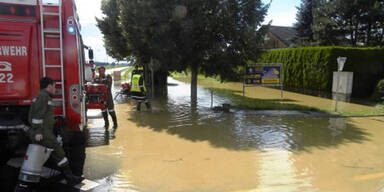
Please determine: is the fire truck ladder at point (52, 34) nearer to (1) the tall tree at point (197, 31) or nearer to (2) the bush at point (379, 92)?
(1) the tall tree at point (197, 31)

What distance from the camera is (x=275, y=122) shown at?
373 inches

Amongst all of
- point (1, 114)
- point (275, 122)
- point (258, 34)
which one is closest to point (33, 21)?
point (1, 114)

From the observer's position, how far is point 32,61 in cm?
474

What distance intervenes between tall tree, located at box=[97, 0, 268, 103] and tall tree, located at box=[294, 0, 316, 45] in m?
20.3

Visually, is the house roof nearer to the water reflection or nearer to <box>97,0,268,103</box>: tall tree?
<box>97,0,268,103</box>: tall tree

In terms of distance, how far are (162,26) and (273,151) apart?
646 cm

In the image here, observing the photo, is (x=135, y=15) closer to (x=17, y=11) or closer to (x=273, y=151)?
(x=17, y=11)

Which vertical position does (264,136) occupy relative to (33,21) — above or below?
below

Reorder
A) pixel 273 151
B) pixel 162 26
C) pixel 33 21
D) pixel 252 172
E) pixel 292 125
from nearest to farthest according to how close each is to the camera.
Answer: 1. pixel 33 21
2. pixel 252 172
3. pixel 273 151
4. pixel 292 125
5. pixel 162 26

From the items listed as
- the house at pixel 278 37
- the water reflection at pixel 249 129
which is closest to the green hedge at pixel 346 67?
the water reflection at pixel 249 129

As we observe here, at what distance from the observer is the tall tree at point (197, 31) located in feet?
35.1

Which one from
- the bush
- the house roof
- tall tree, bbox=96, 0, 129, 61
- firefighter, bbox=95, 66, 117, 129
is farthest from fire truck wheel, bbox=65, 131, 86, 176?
the house roof

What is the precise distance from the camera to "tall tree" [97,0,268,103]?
10.7 m

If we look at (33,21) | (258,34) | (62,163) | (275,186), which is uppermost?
(258,34)
